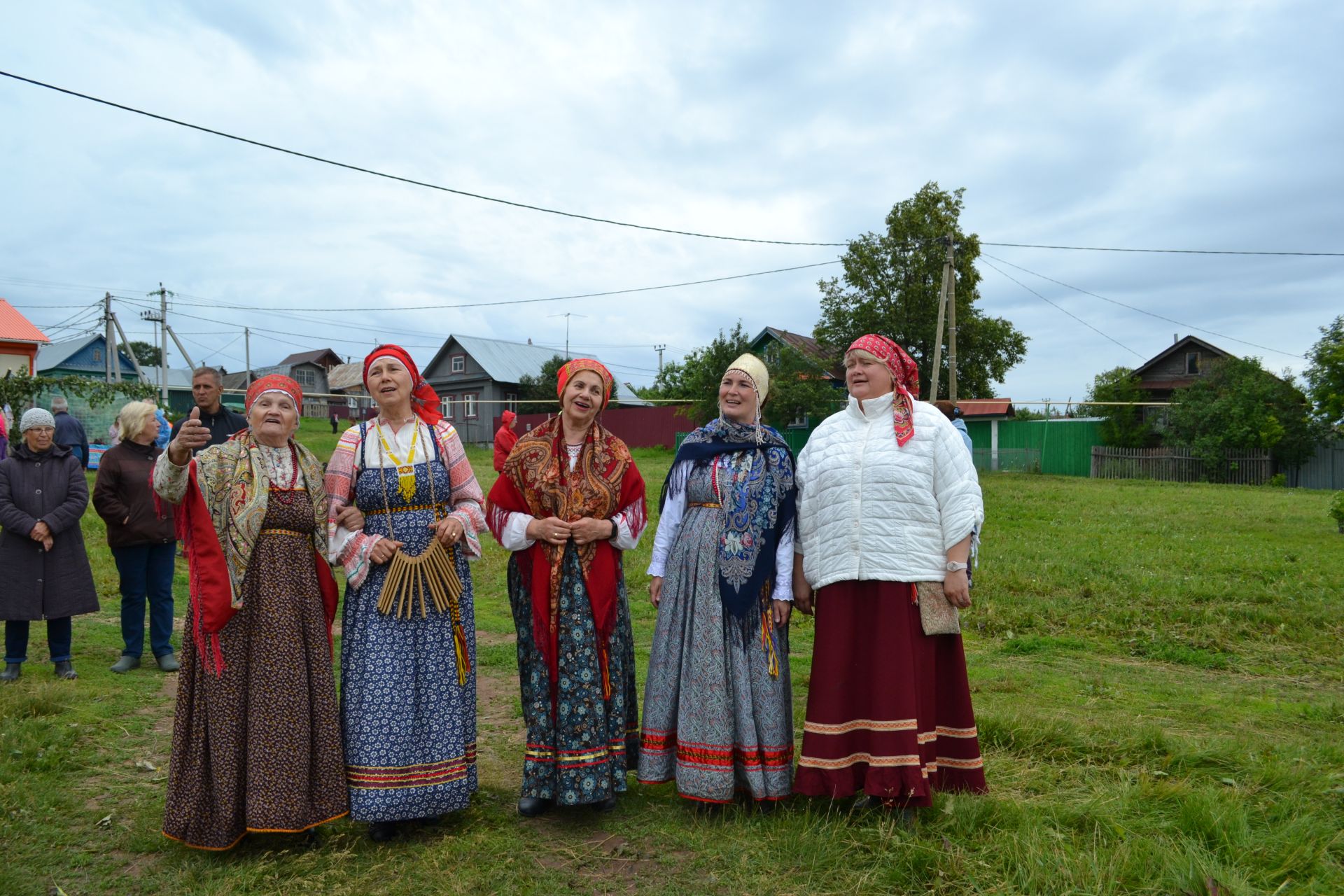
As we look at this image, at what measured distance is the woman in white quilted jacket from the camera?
3422mm

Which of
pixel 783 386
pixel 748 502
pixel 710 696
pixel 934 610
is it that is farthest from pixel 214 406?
pixel 783 386

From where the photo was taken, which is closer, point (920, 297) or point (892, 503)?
point (892, 503)

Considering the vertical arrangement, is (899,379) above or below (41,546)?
above

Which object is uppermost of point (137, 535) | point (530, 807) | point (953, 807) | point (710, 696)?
point (137, 535)

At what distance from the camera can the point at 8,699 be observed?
4918 mm

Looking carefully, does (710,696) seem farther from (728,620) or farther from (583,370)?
(583,370)

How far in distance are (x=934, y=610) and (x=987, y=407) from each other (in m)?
26.8

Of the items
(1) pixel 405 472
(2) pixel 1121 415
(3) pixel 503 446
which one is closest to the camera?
(1) pixel 405 472

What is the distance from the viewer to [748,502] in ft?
12.2

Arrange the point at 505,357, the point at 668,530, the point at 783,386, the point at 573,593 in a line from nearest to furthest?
1. the point at 573,593
2. the point at 668,530
3. the point at 783,386
4. the point at 505,357

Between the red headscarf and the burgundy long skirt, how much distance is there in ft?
5.94

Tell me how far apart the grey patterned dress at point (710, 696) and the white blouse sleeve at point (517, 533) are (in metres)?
0.65

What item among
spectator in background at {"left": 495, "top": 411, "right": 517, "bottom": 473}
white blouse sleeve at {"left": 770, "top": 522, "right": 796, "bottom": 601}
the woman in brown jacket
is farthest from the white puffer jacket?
the woman in brown jacket

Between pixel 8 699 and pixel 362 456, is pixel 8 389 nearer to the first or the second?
pixel 8 699
